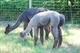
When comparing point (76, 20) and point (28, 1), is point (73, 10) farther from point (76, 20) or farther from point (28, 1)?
point (28, 1)

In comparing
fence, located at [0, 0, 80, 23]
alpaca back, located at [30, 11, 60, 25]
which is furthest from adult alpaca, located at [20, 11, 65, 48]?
fence, located at [0, 0, 80, 23]

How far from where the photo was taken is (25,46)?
24.2 ft

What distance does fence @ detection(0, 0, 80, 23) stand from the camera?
47.7 ft

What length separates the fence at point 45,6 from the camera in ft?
47.7

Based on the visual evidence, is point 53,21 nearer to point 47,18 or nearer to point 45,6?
point 47,18

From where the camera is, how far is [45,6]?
14734 mm

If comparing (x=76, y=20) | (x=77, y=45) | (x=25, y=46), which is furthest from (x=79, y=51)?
(x=76, y=20)

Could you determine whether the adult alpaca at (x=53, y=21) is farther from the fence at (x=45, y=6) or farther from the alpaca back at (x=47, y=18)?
the fence at (x=45, y=6)

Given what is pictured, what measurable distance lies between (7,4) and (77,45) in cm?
872

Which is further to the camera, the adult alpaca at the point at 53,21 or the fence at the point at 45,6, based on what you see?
the fence at the point at 45,6

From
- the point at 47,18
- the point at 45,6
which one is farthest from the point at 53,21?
the point at 45,6

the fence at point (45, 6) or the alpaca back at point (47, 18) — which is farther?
the fence at point (45, 6)

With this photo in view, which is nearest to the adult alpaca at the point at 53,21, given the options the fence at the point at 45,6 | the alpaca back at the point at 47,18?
the alpaca back at the point at 47,18

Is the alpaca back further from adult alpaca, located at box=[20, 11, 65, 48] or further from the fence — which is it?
the fence
